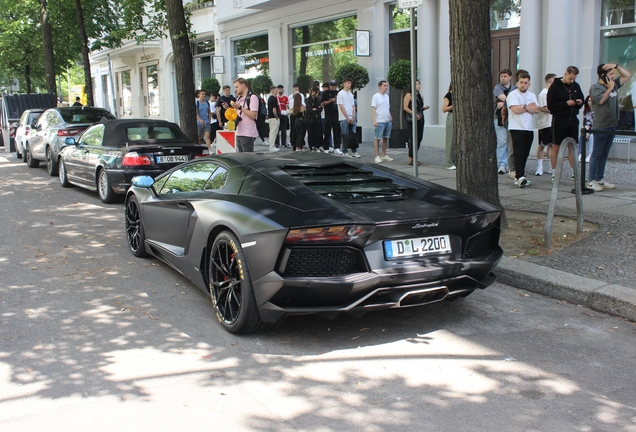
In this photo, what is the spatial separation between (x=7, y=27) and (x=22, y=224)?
1078 inches

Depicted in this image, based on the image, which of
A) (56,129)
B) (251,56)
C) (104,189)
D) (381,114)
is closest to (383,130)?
(381,114)

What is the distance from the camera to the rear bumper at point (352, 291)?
430 cm

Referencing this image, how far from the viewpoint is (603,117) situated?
10.1 metres

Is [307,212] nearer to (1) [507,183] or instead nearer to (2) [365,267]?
(2) [365,267]

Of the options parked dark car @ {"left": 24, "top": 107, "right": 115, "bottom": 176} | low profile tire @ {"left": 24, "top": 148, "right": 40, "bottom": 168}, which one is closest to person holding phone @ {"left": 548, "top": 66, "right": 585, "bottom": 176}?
parked dark car @ {"left": 24, "top": 107, "right": 115, "bottom": 176}

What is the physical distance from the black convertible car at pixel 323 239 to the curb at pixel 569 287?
3.04 feet

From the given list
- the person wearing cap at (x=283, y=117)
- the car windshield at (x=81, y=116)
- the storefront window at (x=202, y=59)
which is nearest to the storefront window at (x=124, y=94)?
the storefront window at (x=202, y=59)

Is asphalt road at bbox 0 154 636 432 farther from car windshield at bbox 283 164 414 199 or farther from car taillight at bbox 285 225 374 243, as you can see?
car windshield at bbox 283 164 414 199

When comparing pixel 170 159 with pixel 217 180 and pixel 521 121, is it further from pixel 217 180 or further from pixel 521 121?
pixel 521 121

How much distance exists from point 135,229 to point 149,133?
454cm

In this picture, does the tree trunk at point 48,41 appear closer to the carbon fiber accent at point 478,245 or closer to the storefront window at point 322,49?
the storefront window at point 322,49

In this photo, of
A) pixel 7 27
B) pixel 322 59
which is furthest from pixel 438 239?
pixel 7 27

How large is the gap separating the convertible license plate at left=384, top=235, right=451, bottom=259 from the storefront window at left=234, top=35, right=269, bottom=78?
21695 mm

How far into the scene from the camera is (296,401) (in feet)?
12.3
